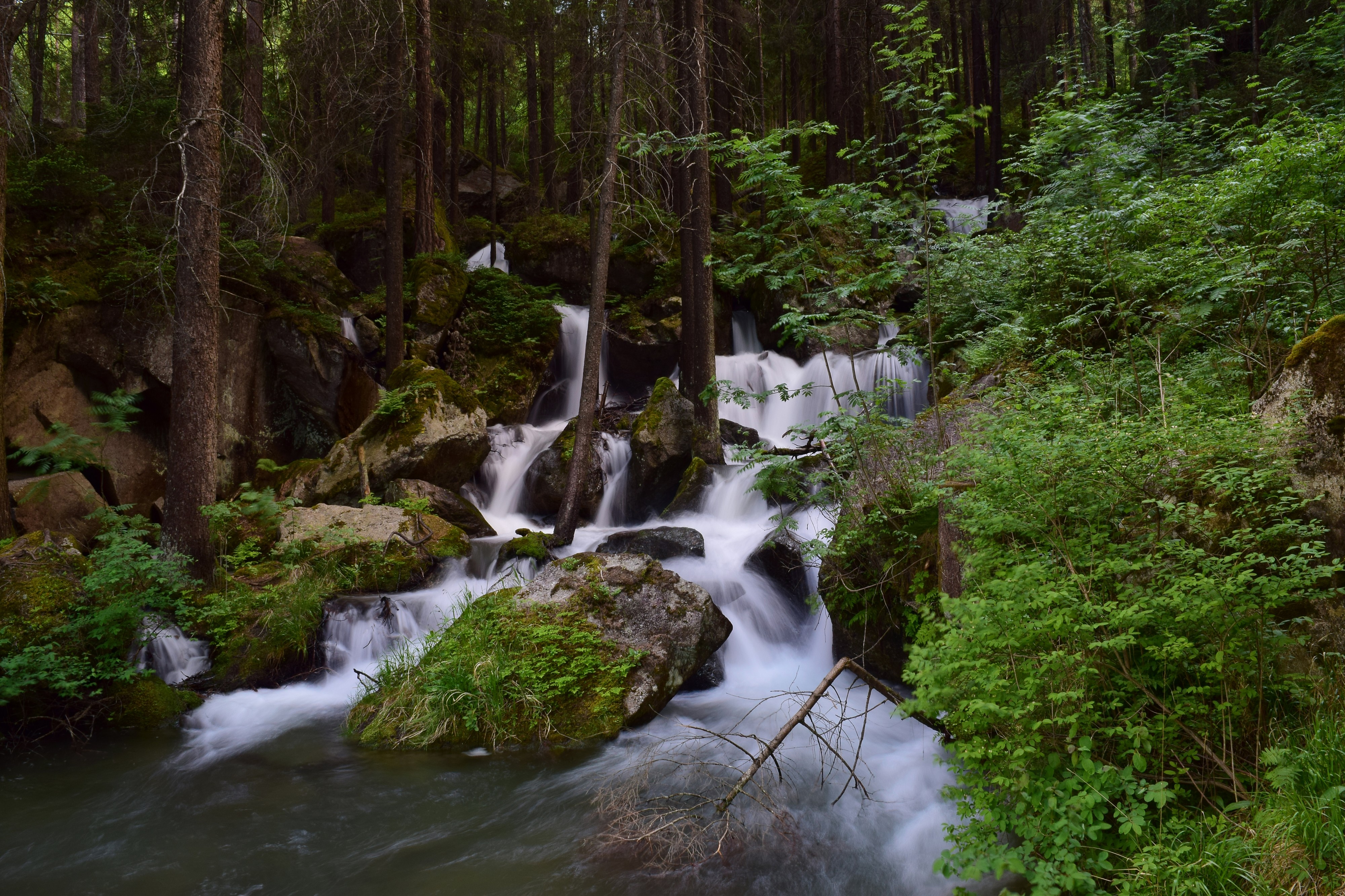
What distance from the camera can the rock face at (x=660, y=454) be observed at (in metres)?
12.1

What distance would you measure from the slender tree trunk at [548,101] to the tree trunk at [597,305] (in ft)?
21.8

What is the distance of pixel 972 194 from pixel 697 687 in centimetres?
2092

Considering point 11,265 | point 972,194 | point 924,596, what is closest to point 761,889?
point 924,596

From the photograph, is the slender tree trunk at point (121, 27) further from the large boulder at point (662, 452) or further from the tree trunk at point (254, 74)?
the large boulder at point (662, 452)

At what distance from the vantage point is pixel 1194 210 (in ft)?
19.5

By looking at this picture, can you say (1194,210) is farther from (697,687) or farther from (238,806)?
(238,806)

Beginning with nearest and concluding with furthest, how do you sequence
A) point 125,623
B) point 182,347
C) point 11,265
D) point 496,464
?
point 125,623
point 182,347
point 11,265
point 496,464

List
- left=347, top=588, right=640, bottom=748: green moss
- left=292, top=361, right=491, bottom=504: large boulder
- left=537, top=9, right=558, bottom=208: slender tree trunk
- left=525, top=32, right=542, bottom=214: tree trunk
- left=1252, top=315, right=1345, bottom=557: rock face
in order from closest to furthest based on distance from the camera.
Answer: left=1252, top=315, right=1345, bottom=557: rock face, left=347, top=588, right=640, bottom=748: green moss, left=292, top=361, right=491, bottom=504: large boulder, left=537, top=9, right=558, bottom=208: slender tree trunk, left=525, top=32, right=542, bottom=214: tree trunk

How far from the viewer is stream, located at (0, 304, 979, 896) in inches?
179

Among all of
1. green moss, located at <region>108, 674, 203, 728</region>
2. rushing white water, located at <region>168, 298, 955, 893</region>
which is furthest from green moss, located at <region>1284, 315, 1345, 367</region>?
green moss, located at <region>108, 674, 203, 728</region>

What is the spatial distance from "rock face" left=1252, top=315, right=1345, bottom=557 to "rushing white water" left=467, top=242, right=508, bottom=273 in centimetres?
1685

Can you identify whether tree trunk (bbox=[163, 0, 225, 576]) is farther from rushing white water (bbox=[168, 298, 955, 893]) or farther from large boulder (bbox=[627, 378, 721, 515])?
large boulder (bbox=[627, 378, 721, 515])

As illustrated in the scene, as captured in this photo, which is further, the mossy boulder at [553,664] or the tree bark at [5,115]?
the tree bark at [5,115]

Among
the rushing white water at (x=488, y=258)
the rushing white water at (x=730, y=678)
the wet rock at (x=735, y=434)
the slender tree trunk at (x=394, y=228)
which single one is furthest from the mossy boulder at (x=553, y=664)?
the rushing white water at (x=488, y=258)
